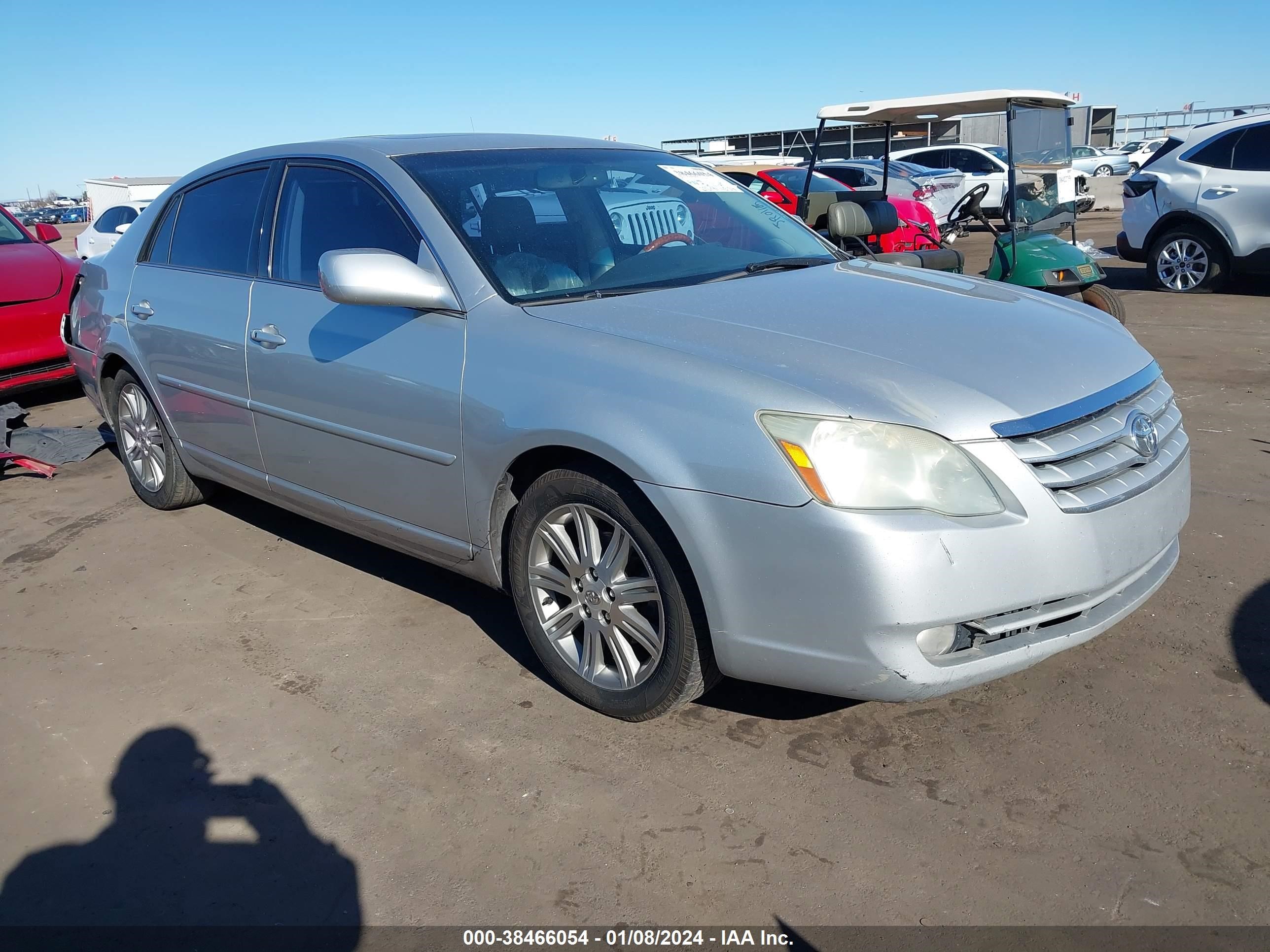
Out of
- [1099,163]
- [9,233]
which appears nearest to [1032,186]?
[9,233]

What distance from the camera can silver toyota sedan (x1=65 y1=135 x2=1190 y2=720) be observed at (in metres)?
2.50

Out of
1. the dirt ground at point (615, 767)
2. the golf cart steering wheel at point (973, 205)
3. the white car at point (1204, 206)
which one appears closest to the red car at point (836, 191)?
the golf cart steering wheel at point (973, 205)

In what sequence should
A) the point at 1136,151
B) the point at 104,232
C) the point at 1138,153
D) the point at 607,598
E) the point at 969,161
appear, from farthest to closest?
the point at 1136,151, the point at 1138,153, the point at 969,161, the point at 104,232, the point at 607,598

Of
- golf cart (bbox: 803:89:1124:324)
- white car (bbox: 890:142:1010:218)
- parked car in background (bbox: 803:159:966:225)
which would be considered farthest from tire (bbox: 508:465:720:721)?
white car (bbox: 890:142:1010:218)

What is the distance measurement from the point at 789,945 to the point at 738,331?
153 centimetres

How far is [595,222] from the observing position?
364cm

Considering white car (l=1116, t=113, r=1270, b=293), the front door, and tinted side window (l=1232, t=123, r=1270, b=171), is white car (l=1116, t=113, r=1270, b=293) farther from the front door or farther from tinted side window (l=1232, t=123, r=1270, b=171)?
the front door

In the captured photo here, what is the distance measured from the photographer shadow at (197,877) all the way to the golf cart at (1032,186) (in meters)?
5.95

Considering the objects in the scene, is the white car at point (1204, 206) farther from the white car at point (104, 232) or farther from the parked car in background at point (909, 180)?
the white car at point (104, 232)

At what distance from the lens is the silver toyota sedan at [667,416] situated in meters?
2.50

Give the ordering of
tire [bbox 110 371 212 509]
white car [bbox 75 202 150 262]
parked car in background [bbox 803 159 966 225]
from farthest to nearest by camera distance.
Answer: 1. parked car in background [bbox 803 159 966 225]
2. white car [bbox 75 202 150 262]
3. tire [bbox 110 371 212 509]

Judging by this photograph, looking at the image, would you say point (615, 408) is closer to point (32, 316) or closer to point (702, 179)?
point (702, 179)

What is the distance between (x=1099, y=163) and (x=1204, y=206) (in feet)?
81.6

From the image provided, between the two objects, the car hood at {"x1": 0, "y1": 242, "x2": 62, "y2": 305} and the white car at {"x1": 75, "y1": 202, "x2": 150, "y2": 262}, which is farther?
the white car at {"x1": 75, "y1": 202, "x2": 150, "y2": 262}
